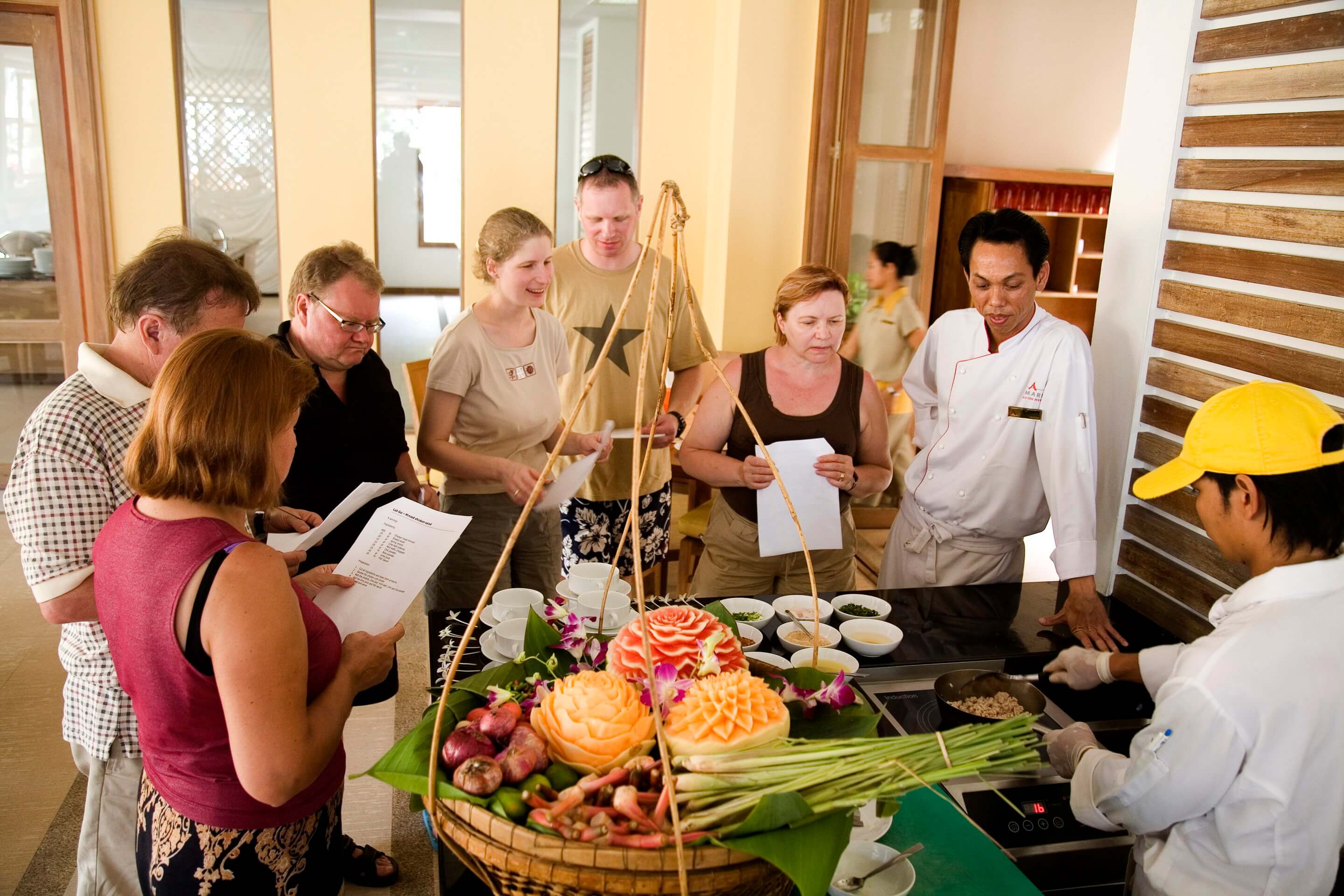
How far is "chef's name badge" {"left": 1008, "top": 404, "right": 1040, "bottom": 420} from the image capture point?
89.6 inches

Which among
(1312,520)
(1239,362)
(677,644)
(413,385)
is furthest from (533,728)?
(413,385)

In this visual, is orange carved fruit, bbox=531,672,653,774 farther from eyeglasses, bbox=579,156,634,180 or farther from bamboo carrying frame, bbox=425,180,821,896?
eyeglasses, bbox=579,156,634,180

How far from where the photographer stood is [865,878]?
4.30ft

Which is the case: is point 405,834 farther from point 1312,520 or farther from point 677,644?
point 1312,520

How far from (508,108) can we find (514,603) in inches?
145

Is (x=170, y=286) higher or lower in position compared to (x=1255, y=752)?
higher

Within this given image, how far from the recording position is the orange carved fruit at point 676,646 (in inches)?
48.5

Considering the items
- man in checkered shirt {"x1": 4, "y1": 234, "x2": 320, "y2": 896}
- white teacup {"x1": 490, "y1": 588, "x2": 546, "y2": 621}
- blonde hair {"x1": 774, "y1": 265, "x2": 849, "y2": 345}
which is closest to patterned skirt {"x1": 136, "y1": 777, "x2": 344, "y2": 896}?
man in checkered shirt {"x1": 4, "y1": 234, "x2": 320, "y2": 896}

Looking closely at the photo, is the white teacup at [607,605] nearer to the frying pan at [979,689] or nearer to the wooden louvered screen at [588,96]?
the frying pan at [979,689]

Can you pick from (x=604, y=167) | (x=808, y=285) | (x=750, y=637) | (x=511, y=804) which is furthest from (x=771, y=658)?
(x=604, y=167)

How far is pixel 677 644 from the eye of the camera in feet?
4.09

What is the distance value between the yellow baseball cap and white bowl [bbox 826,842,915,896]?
68 centimetres

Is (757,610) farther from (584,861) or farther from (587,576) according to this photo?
(584,861)

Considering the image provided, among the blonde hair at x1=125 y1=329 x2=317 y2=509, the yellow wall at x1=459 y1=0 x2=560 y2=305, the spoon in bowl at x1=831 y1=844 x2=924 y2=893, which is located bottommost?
the spoon in bowl at x1=831 y1=844 x2=924 y2=893
